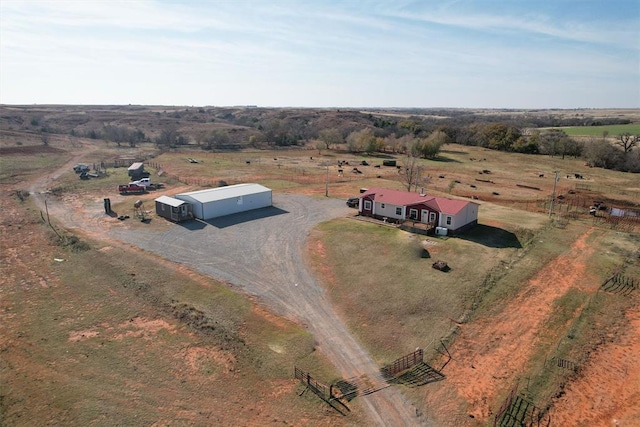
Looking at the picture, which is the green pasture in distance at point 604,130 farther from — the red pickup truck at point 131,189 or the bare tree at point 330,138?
the red pickup truck at point 131,189

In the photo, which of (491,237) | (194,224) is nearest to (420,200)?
(491,237)

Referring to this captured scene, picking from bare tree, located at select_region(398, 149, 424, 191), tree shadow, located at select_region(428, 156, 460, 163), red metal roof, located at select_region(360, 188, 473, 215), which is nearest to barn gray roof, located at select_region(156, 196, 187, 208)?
red metal roof, located at select_region(360, 188, 473, 215)

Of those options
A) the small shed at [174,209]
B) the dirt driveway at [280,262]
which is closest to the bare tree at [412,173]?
the dirt driveway at [280,262]

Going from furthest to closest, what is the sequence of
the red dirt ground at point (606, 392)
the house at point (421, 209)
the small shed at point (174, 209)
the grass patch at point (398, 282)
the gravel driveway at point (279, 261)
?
the small shed at point (174, 209) < the house at point (421, 209) < the grass patch at point (398, 282) < the gravel driveway at point (279, 261) < the red dirt ground at point (606, 392)

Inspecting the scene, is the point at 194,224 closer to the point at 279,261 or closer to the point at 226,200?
the point at 226,200

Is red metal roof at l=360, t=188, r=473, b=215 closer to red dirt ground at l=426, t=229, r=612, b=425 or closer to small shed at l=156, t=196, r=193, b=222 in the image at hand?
red dirt ground at l=426, t=229, r=612, b=425

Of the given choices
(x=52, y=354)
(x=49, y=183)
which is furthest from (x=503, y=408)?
(x=49, y=183)

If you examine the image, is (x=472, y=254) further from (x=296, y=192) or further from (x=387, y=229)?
(x=296, y=192)
